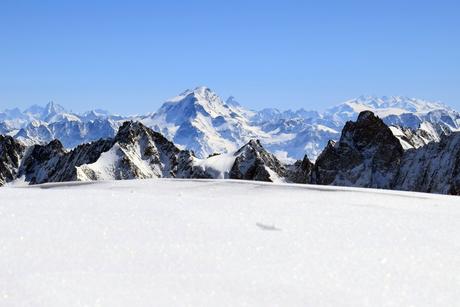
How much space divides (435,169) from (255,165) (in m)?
54.3

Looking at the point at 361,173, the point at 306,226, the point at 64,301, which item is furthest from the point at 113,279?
the point at 361,173

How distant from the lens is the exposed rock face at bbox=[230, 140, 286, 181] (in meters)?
166

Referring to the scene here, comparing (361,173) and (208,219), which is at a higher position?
(208,219)

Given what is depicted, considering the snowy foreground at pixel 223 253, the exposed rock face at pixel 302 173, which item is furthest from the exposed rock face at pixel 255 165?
the snowy foreground at pixel 223 253

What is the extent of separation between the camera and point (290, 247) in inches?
247

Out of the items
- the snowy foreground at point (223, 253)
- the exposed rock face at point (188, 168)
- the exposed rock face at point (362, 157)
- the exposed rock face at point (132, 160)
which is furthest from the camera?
the exposed rock face at point (188, 168)

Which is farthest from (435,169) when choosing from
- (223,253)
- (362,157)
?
(223,253)

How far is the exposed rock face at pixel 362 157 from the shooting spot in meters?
158

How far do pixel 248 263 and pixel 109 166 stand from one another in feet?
551

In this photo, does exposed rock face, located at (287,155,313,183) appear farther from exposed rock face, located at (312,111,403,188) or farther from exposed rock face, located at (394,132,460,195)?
exposed rock face, located at (394,132,460,195)

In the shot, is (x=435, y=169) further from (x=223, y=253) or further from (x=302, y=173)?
(x=223, y=253)

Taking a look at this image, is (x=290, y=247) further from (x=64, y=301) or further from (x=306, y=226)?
(x=64, y=301)

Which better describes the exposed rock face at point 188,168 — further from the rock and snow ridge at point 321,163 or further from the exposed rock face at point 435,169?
the exposed rock face at point 435,169

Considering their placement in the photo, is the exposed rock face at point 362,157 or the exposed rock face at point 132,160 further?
the exposed rock face at point 132,160
